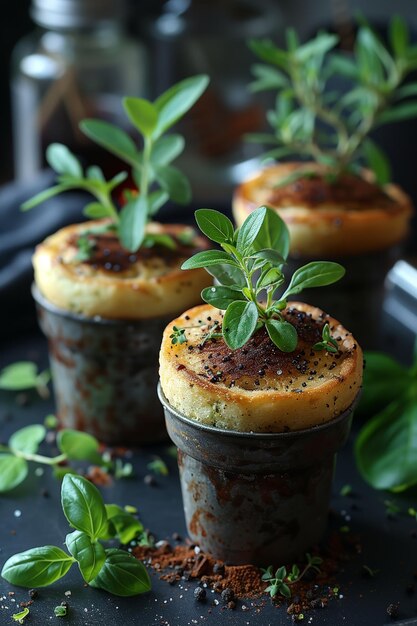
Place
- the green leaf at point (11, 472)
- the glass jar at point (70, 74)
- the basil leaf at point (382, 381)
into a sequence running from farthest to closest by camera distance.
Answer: the glass jar at point (70, 74), the basil leaf at point (382, 381), the green leaf at point (11, 472)

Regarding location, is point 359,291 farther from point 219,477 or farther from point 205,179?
point 205,179

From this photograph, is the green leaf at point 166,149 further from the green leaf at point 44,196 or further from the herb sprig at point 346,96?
the herb sprig at point 346,96

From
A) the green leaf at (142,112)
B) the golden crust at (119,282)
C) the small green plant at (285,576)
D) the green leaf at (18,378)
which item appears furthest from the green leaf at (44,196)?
the small green plant at (285,576)

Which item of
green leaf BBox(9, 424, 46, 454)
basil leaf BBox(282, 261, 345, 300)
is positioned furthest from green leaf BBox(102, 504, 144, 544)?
basil leaf BBox(282, 261, 345, 300)

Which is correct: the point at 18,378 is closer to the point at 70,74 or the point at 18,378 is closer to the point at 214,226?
the point at 214,226

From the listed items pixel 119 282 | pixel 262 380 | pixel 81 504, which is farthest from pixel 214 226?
pixel 81 504

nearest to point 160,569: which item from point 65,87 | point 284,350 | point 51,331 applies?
point 284,350
